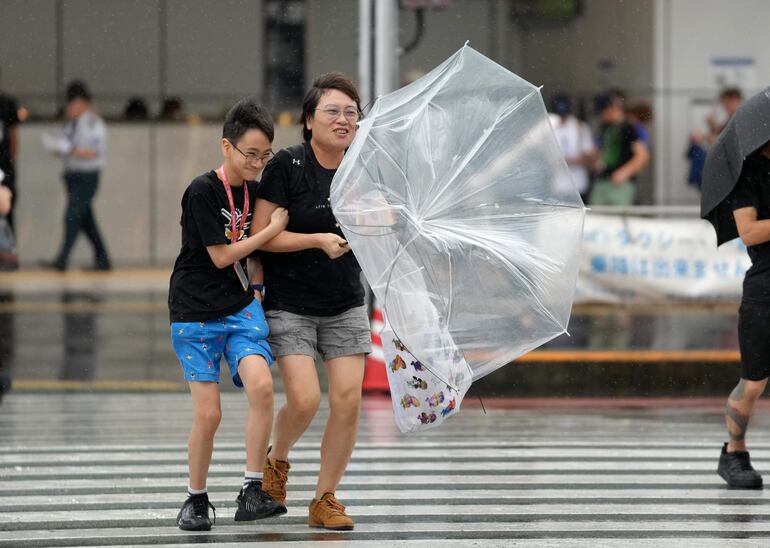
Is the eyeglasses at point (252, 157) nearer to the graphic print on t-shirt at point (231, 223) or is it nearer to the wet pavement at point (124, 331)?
the graphic print on t-shirt at point (231, 223)

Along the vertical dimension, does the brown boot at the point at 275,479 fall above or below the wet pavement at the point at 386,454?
above

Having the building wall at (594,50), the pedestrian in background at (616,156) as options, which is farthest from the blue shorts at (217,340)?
the pedestrian in background at (616,156)

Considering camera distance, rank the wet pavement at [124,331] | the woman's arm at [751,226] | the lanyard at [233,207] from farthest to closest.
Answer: the wet pavement at [124,331] < the woman's arm at [751,226] < the lanyard at [233,207]

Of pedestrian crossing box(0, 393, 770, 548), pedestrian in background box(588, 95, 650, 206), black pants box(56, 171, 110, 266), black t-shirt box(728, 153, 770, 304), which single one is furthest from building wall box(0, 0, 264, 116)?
black t-shirt box(728, 153, 770, 304)

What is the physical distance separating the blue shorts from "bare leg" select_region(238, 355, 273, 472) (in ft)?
0.16

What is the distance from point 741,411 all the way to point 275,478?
2.35m

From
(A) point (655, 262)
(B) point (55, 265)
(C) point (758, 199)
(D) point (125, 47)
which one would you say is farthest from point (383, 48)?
(C) point (758, 199)

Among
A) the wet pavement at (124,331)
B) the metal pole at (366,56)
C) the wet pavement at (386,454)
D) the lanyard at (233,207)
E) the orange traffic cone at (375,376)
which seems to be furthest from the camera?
the wet pavement at (124,331)

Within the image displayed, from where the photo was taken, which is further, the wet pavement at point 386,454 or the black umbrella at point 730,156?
the black umbrella at point 730,156

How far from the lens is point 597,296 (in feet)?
42.5

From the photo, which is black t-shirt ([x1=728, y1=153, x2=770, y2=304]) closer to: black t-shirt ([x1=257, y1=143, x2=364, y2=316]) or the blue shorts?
black t-shirt ([x1=257, y1=143, x2=364, y2=316])

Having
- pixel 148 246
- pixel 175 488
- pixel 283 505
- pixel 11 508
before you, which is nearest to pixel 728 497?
pixel 283 505

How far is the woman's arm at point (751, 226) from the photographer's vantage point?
24.0 ft

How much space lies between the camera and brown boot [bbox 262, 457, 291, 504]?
6.66 m
